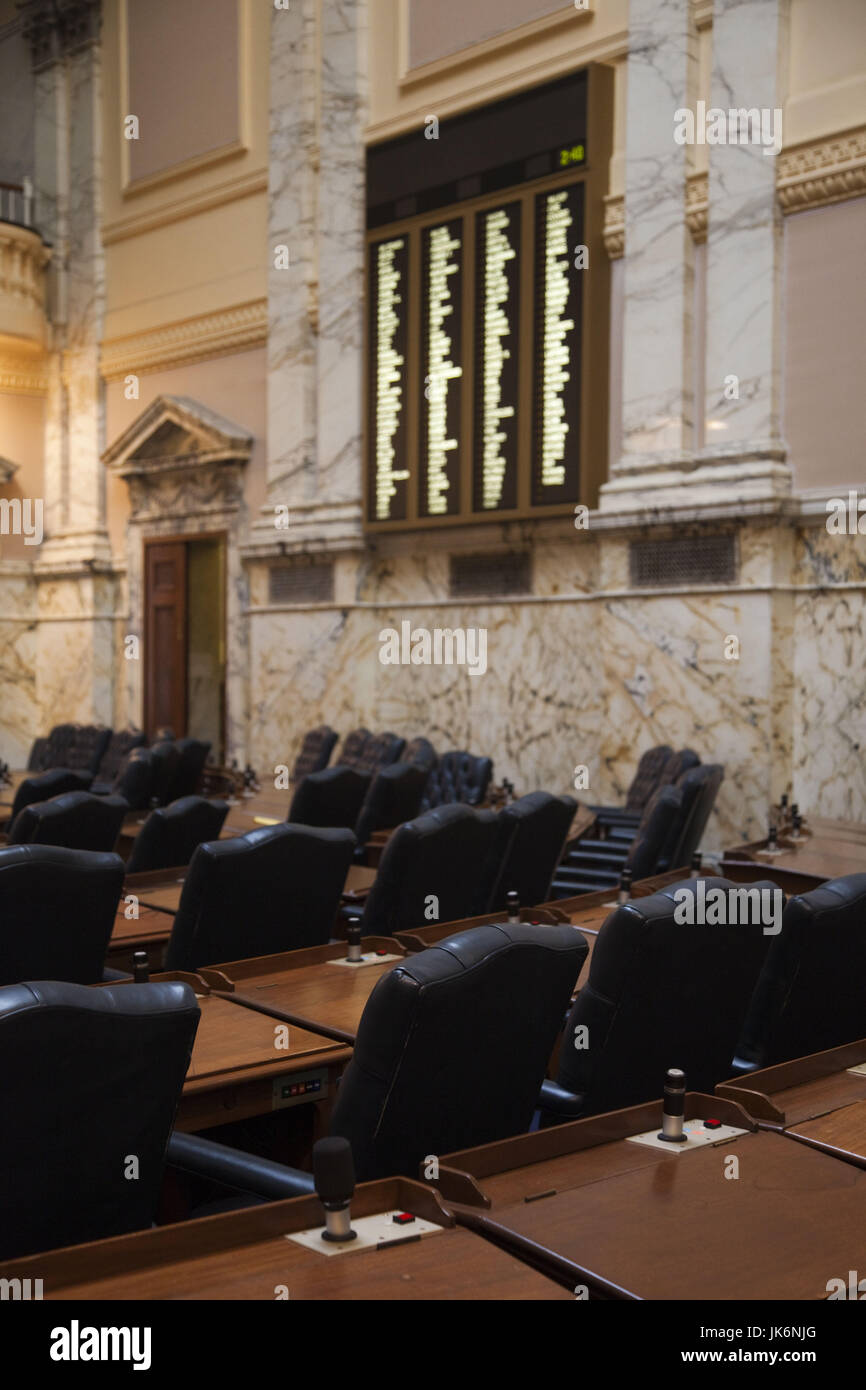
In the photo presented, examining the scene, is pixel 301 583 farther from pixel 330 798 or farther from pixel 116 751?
pixel 330 798

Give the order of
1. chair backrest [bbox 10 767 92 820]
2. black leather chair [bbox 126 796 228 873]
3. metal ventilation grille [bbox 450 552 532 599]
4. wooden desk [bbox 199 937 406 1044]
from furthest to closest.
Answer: metal ventilation grille [bbox 450 552 532 599], chair backrest [bbox 10 767 92 820], black leather chair [bbox 126 796 228 873], wooden desk [bbox 199 937 406 1044]

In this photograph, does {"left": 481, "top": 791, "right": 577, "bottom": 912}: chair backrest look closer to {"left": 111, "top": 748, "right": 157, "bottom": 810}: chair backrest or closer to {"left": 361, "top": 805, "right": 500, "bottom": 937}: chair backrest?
{"left": 361, "top": 805, "right": 500, "bottom": 937}: chair backrest

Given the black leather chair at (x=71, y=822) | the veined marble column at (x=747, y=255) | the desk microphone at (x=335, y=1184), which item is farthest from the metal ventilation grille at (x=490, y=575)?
the desk microphone at (x=335, y=1184)

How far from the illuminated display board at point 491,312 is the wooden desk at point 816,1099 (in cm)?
600

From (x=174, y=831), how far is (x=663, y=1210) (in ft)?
10.8

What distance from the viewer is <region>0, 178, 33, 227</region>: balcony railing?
42.0ft

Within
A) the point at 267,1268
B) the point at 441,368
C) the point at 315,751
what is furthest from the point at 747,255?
the point at 267,1268

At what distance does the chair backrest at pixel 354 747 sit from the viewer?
8961mm

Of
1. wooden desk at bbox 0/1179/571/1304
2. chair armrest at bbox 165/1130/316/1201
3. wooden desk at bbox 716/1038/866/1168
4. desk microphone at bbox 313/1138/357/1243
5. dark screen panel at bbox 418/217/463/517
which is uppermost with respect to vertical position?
dark screen panel at bbox 418/217/463/517

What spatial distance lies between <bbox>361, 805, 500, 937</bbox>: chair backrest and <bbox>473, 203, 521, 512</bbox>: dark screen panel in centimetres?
463

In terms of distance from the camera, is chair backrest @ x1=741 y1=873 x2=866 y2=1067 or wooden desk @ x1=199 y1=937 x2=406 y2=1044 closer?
chair backrest @ x1=741 y1=873 x2=866 y2=1067

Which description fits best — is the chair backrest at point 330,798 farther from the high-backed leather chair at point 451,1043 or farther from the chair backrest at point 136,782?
the high-backed leather chair at point 451,1043

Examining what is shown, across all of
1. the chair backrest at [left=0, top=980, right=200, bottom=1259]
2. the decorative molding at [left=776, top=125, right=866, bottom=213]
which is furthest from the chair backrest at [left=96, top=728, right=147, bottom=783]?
the chair backrest at [left=0, top=980, right=200, bottom=1259]
